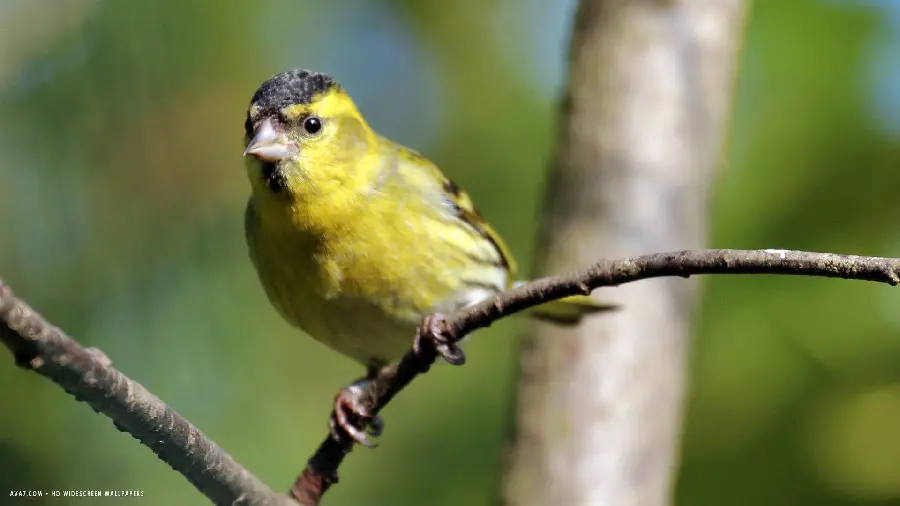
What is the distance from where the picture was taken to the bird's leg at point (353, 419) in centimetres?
212

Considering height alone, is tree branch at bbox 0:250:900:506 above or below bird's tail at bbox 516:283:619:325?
above

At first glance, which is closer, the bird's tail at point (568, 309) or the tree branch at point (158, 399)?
the tree branch at point (158, 399)

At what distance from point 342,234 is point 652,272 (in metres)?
1.08

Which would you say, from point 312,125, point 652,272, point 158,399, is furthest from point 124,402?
point 312,125

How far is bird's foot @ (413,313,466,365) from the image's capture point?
1907 mm

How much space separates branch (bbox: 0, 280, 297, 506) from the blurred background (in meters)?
1.03

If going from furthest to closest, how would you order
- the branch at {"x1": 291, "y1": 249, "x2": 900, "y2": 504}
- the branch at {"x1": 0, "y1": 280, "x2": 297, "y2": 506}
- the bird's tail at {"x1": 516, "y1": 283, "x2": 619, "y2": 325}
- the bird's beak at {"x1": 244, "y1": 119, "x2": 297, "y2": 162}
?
the bird's tail at {"x1": 516, "y1": 283, "x2": 619, "y2": 325} < the bird's beak at {"x1": 244, "y1": 119, "x2": 297, "y2": 162} < the branch at {"x1": 291, "y1": 249, "x2": 900, "y2": 504} < the branch at {"x1": 0, "y1": 280, "x2": 297, "y2": 506}

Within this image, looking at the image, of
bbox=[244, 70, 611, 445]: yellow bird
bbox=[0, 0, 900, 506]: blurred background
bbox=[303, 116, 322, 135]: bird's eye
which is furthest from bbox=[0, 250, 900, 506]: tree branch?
bbox=[0, 0, 900, 506]: blurred background

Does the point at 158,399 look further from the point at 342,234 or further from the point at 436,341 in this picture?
the point at 342,234

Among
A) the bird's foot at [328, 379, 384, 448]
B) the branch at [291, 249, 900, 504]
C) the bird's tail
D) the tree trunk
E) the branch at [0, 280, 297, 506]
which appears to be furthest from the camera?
the tree trunk

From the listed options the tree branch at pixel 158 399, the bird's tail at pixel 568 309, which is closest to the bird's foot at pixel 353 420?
the tree branch at pixel 158 399

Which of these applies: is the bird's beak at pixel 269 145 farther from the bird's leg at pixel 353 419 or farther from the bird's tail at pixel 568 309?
the bird's tail at pixel 568 309

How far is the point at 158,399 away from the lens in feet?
4.24

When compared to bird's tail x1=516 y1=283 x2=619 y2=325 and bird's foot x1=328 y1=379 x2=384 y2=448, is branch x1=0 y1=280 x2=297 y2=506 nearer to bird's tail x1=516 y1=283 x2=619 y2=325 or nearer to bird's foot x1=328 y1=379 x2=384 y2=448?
bird's foot x1=328 y1=379 x2=384 y2=448
